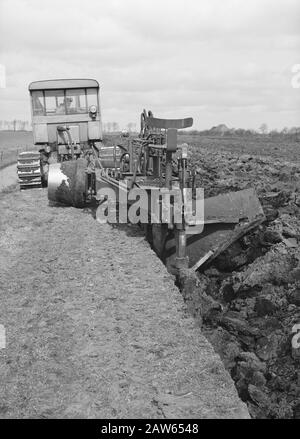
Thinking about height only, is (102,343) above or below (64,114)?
below

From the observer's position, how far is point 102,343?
4652 mm

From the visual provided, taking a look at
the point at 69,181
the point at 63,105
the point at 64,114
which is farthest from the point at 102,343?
the point at 63,105

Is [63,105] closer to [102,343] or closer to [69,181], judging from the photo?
[69,181]

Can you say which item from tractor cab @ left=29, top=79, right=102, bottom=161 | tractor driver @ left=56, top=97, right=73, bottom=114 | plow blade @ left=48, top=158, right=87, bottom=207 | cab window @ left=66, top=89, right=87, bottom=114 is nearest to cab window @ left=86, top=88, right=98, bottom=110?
tractor cab @ left=29, top=79, right=102, bottom=161

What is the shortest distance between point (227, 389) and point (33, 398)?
1.46m

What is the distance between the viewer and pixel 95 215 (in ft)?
34.7

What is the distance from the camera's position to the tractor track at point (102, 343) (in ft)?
12.4

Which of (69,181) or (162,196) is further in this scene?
(69,181)

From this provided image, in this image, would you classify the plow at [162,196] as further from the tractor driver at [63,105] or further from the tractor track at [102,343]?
the tractor driver at [63,105]

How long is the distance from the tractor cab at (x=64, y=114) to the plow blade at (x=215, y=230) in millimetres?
7338

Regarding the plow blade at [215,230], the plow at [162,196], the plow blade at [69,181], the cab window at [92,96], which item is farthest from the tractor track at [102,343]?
the cab window at [92,96]

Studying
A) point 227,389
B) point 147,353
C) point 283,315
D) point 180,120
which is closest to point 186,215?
point 180,120

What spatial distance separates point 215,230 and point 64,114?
27.5ft
